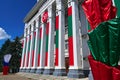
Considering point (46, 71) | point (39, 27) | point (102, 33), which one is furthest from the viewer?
point (39, 27)

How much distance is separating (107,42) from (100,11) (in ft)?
4.88

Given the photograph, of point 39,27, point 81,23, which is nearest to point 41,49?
point 39,27

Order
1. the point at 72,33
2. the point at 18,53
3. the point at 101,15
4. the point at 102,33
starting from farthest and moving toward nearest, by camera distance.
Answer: the point at 18,53 < the point at 72,33 < the point at 101,15 < the point at 102,33

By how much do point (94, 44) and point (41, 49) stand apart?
78.1 feet

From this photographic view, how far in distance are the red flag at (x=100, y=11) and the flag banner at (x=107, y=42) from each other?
585mm

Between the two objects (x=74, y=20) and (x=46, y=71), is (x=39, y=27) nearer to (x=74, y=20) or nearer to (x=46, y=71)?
(x=46, y=71)

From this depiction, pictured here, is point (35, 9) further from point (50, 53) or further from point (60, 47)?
point (60, 47)

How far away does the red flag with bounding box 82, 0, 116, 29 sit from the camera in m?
6.55

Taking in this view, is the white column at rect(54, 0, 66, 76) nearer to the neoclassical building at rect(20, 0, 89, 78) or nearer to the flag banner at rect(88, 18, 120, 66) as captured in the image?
the neoclassical building at rect(20, 0, 89, 78)

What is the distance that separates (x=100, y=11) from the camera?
Answer: 6684 millimetres

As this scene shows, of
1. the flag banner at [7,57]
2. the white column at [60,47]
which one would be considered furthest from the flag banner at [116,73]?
the flag banner at [7,57]

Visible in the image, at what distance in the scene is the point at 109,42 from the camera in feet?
19.1

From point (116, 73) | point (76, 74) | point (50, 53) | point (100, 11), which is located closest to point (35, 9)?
point (50, 53)

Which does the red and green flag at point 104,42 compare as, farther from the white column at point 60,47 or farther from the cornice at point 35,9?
the cornice at point 35,9
